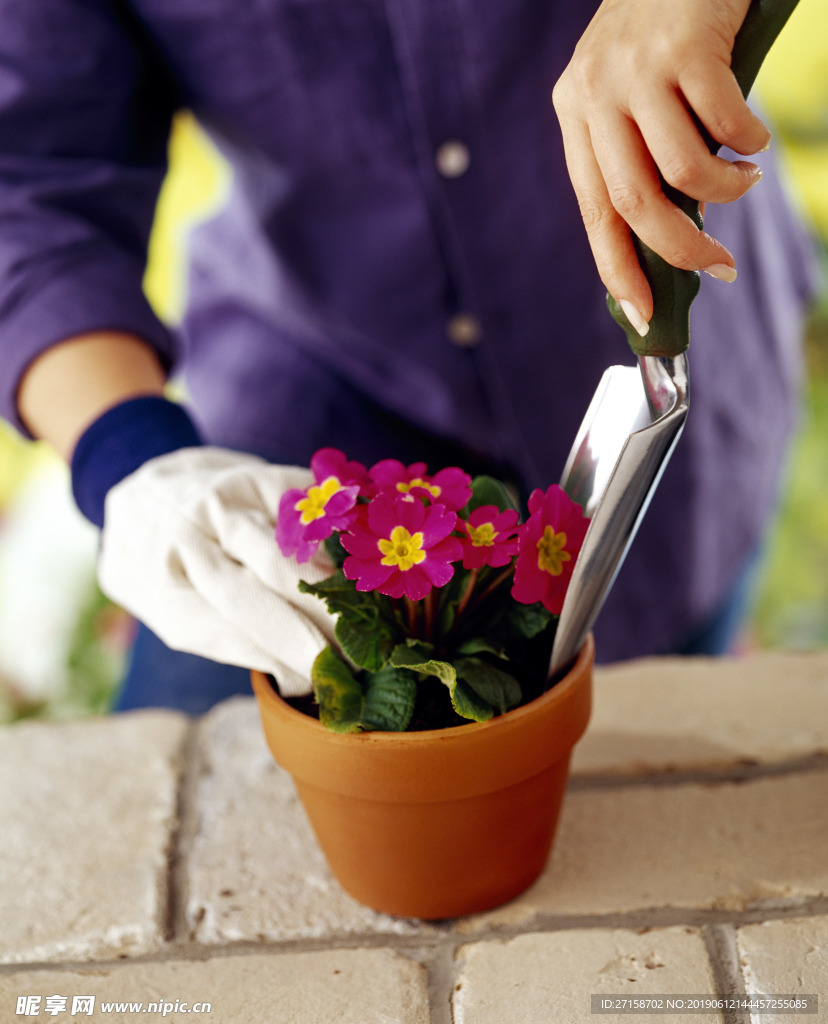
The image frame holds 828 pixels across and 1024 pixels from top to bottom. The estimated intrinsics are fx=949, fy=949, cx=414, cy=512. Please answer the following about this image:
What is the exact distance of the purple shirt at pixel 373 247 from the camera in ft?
2.96

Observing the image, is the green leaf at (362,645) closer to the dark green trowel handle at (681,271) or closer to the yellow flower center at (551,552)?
the yellow flower center at (551,552)

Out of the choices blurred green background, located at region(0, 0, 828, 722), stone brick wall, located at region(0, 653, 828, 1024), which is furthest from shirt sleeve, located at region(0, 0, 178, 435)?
blurred green background, located at region(0, 0, 828, 722)

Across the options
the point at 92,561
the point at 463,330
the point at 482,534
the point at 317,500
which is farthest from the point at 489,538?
the point at 92,561

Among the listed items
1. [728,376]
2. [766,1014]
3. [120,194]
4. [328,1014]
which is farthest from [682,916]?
[120,194]

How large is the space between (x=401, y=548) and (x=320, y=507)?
61 millimetres

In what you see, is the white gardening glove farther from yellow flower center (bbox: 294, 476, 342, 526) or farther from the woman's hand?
the woman's hand

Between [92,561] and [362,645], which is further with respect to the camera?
[92,561]

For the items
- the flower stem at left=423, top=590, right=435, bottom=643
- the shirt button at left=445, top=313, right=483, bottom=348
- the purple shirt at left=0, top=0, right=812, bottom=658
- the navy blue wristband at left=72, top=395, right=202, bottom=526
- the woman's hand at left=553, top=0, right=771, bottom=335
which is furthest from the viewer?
the shirt button at left=445, top=313, right=483, bottom=348

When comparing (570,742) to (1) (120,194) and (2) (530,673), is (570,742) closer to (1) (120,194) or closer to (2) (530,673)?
(2) (530,673)

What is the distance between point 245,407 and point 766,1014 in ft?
2.52

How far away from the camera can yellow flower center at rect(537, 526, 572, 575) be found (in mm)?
568

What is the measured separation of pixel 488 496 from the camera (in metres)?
0.64

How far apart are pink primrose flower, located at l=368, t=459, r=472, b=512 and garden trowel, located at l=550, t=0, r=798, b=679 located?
8 centimetres

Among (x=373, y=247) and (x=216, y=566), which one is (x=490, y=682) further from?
(x=373, y=247)
